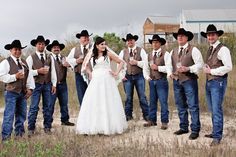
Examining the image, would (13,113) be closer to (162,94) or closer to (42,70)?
(42,70)

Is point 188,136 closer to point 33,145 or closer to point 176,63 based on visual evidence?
point 176,63

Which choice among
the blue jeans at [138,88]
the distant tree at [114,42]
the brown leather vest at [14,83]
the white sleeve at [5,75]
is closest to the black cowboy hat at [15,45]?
the brown leather vest at [14,83]

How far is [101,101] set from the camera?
852 cm

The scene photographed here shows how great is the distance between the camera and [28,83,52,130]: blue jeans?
8945mm

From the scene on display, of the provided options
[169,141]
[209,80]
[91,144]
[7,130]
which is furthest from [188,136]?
[7,130]

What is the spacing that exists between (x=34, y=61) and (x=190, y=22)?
42.7m

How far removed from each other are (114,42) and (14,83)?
66.5ft

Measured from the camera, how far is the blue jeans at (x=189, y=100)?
26.4 feet

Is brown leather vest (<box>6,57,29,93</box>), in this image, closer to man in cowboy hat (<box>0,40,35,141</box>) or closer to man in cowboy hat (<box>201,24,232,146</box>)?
man in cowboy hat (<box>0,40,35,141</box>)

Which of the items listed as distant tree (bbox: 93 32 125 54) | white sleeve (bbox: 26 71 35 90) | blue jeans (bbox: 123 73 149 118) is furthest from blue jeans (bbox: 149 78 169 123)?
distant tree (bbox: 93 32 125 54)

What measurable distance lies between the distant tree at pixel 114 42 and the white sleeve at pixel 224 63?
57.7ft

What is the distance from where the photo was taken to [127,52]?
9.99m

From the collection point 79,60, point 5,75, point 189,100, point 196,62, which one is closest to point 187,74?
point 196,62

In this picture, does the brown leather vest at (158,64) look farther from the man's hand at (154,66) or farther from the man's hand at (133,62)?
the man's hand at (133,62)
